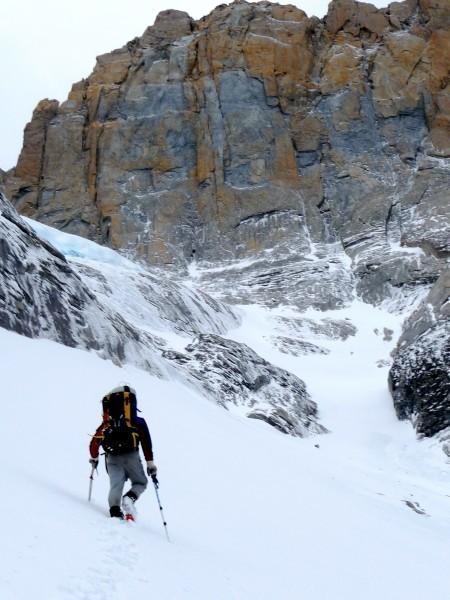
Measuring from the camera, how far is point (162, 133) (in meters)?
109

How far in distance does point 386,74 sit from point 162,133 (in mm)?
35591

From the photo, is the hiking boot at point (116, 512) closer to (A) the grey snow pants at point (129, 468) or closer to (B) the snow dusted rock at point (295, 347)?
(A) the grey snow pants at point (129, 468)

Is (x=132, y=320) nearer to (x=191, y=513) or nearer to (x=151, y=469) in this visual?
(x=191, y=513)

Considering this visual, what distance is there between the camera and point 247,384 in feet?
96.3

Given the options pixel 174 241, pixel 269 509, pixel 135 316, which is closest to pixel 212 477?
pixel 269 509

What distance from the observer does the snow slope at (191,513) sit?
4.93m

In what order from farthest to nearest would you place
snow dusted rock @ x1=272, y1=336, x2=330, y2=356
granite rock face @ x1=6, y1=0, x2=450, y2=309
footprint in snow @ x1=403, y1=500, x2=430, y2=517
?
granite rock face @ x1=6, y1=0, x2=450, y2=309
snow dusted rock @ x1=272, y1=336, x2=330, y2=356
footprint in snow @ x1=403, y1=500, x2=430, y2=517

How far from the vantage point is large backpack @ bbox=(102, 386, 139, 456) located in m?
7.37

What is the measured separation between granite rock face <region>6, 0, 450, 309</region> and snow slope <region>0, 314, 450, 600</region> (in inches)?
2728

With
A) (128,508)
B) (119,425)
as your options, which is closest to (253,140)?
(119,425)

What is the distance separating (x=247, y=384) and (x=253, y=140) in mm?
80813

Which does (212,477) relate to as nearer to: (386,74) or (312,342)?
(312,342)

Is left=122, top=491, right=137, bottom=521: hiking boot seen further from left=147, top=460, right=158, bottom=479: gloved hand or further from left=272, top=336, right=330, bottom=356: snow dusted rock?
left=272, top=336, right=330, bottom=356: snow dusted rock

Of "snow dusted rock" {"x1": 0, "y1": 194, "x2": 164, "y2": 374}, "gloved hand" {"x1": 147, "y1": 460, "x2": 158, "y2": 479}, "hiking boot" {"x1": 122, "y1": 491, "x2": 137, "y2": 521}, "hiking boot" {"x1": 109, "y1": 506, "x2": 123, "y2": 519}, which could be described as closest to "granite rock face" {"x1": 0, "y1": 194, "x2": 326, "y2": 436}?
"snow dusted rock" {"x1": 0, "y1": 194, "x2": 164, "y2": 374}
